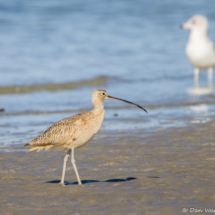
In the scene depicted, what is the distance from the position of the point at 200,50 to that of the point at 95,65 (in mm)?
3614

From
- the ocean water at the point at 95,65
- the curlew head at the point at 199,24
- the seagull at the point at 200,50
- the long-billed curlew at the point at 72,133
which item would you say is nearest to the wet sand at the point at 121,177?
the long-billed curlew at the point at 72,133

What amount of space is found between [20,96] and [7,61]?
4.14 meters

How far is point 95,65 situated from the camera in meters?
15.2

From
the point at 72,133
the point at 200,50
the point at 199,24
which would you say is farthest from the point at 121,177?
the point at 199,24

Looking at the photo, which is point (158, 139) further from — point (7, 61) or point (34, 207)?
point (7, 61)

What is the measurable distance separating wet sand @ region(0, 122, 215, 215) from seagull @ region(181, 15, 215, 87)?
658 cm

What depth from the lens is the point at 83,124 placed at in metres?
4.82

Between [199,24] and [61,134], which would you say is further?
[199,24]

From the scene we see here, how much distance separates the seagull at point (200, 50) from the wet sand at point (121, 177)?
658cm

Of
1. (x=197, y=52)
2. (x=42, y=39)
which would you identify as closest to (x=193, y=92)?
(x=197, y=52)

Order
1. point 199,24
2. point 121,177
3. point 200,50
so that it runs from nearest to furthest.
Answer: point 121,177
point 200,50
point 199,24

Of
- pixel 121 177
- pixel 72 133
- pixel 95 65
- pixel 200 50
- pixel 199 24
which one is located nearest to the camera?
pixel 72 133

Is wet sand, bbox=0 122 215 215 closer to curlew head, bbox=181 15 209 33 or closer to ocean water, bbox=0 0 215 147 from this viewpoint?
ocean water, bbox=0 0 215 147

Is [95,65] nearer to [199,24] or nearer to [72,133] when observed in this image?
[199,24]
